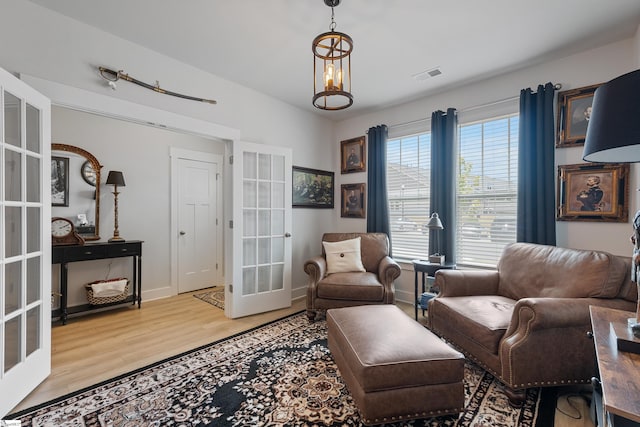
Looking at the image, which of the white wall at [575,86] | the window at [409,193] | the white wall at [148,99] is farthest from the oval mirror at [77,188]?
the white wall at [575,86]

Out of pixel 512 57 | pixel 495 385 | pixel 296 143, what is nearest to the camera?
pixel 495 385

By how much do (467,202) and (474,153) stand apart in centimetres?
56

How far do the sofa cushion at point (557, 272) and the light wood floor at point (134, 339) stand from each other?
0.71 meters

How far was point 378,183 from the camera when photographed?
397cm

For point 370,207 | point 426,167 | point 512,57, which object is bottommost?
point 370,207

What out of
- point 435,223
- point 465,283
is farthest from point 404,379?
point 435,223

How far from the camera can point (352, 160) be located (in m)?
4.35

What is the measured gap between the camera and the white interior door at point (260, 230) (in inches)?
129

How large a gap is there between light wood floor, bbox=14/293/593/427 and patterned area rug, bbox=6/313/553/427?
0.16 meters

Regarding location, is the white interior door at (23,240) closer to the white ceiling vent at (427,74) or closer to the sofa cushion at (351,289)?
the sofa cushion at (351,289)

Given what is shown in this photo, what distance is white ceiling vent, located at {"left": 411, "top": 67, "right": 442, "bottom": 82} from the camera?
9.80 feet

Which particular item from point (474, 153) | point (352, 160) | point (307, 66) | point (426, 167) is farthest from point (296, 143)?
point (474, 153)

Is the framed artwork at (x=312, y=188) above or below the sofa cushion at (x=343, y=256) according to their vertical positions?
above

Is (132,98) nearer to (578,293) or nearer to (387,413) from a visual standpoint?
(387,413)
